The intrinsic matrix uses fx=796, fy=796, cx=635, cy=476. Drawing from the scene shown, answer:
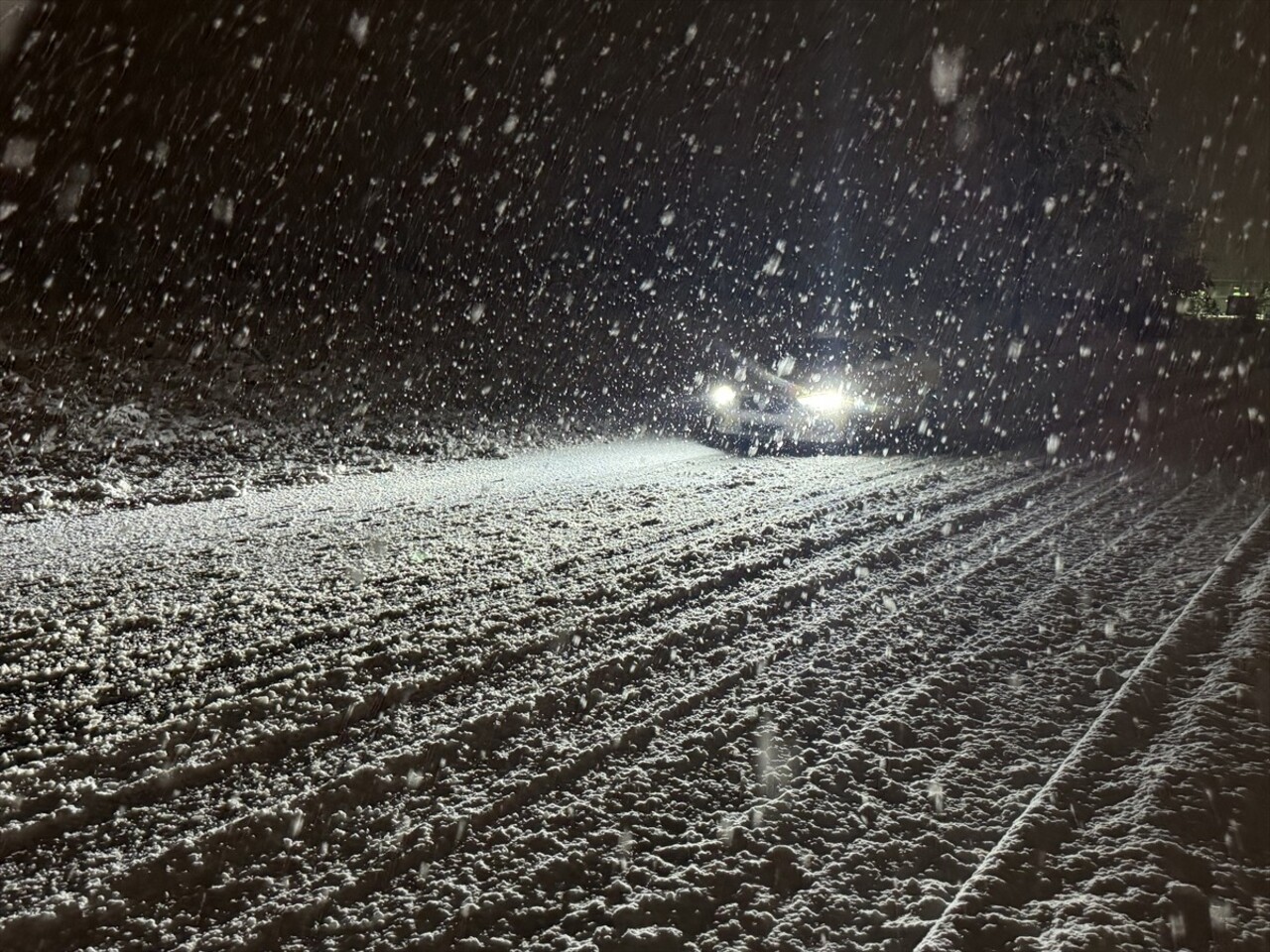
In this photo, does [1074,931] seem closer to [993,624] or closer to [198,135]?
[993,624]

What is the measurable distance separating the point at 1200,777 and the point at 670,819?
6.23 feet

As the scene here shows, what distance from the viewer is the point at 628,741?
3.10 metres

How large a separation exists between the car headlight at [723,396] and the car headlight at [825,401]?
965 millimetres

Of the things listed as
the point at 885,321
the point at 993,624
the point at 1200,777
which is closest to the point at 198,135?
the point at 993,624

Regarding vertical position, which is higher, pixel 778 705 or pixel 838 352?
pixel 838 352

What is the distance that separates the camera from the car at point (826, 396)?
11188mm

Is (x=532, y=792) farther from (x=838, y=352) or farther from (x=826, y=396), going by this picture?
(x=838, y=352)

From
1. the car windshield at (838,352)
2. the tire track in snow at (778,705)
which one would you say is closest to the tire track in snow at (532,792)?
the tire track in snow at (778,705)

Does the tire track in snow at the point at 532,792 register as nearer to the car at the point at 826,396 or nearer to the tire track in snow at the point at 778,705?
the tire track in snow at the point at 778,705

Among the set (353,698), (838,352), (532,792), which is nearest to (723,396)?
(838,352)

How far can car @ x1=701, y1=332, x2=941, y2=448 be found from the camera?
11.2 metres

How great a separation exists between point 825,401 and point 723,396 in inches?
56.9

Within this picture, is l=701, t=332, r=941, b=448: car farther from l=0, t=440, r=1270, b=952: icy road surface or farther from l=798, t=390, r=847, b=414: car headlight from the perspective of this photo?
l=0, t=440, r=1270, b=952: icy road surface

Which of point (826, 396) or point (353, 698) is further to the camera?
point (826, 396)
